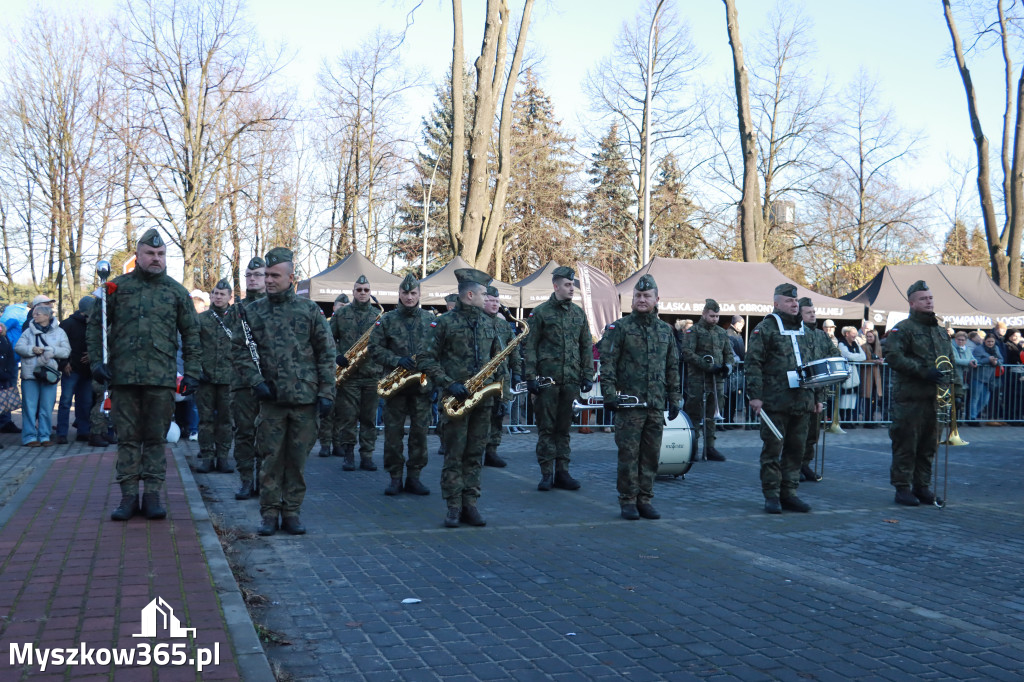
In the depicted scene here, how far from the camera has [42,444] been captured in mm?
13016

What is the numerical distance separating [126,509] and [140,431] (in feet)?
2.00

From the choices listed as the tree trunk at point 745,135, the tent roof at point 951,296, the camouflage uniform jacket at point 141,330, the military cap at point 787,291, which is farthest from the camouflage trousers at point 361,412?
the tent roof at point 951,296

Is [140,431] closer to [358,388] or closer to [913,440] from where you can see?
[358,388]

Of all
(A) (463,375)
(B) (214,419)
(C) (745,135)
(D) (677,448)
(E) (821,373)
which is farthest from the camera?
(C) (745,135)

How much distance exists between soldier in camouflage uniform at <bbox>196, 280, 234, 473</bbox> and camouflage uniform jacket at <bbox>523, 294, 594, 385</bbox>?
3.40 m

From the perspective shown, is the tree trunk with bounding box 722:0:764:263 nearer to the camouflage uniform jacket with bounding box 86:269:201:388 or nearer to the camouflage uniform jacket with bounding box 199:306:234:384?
the camouflage uniform jacket with bounding box 199:306:234:384

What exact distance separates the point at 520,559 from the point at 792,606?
6.36 ft

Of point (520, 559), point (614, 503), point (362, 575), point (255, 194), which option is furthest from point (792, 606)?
point (255, 194)

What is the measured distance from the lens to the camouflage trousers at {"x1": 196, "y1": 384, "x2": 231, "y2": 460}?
419 inches

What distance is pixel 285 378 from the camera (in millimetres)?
7191

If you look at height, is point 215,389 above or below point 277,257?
below

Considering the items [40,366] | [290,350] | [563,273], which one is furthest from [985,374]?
[40,366]

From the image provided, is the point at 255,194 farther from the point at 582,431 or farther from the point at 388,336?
the point at 388,336

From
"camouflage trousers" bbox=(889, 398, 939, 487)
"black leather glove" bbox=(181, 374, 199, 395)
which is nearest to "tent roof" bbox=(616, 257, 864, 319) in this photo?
"camouflage trousers" bbox=(889, 398, 939, 487)
